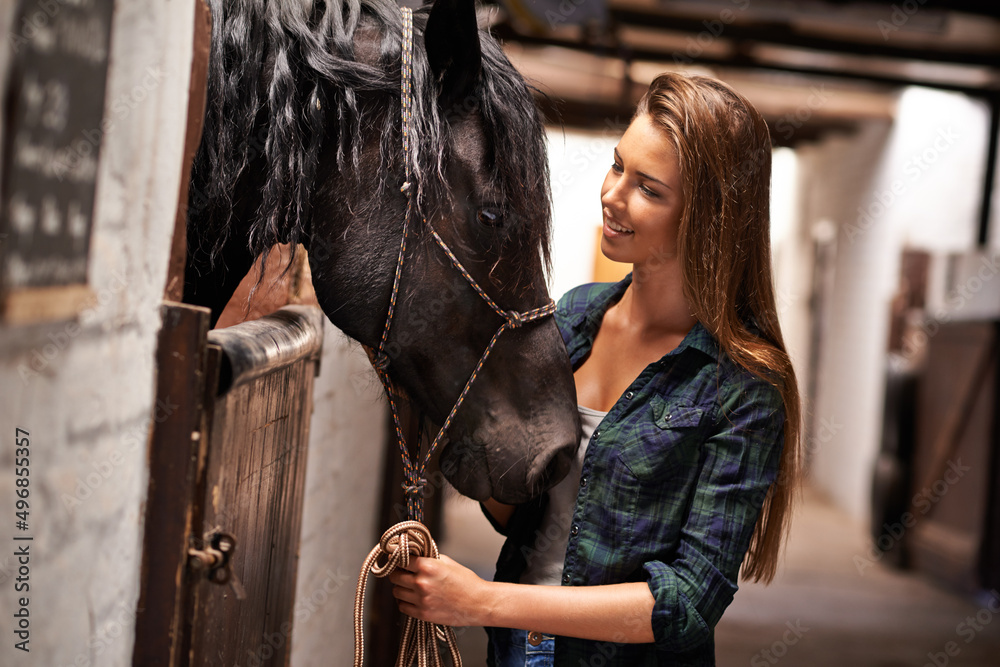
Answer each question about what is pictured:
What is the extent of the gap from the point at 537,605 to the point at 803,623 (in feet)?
12.9

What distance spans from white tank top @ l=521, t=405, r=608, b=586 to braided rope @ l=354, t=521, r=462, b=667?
0.22 metres

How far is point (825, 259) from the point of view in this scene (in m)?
8.82

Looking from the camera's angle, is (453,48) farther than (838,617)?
No

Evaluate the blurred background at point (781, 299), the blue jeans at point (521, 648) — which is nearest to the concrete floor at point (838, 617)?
the blurred background at point (781, 299)

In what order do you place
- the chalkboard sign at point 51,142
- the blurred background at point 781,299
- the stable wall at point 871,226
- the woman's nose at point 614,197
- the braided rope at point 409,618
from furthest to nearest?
the stable wall at point 871,226, the woman's nose at point 614,197, the braided rope at point 409,618, the blurred background at point 781,299, the chalkboard sign at point 51,142

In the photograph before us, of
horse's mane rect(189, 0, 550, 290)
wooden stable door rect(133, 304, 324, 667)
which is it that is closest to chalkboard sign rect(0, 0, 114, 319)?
wooden stable door rect(133, 304, 324, 667)

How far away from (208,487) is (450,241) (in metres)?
0.51

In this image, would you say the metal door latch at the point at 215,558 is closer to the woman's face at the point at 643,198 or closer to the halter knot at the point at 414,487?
the halter knot at the point at 414,487

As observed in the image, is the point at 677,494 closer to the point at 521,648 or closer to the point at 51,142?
the point at 521,648

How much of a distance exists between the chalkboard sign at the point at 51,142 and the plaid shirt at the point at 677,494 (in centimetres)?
84

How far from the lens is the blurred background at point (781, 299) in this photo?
71cm

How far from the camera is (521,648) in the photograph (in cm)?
135

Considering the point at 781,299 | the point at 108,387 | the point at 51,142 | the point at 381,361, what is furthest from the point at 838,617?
the point at 781,299

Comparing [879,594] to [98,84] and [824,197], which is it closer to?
[824,197]
